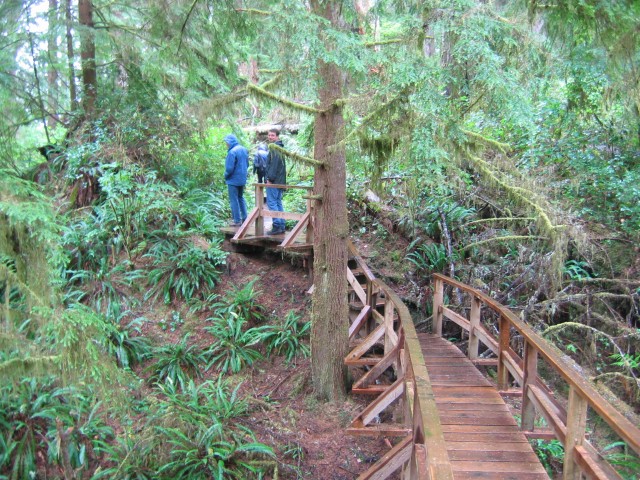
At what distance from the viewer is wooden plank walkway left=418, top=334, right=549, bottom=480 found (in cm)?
404

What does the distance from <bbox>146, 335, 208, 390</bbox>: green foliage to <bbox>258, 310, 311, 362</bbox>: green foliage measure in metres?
1.12

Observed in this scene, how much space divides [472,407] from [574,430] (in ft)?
5.77

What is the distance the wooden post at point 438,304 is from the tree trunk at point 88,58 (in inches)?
338

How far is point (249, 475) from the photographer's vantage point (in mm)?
6070

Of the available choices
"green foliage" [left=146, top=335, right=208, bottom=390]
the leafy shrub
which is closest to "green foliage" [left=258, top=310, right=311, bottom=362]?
A: "green foliage" [left=146, top=335, right=208, bottom=390]

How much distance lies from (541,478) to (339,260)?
385 cm

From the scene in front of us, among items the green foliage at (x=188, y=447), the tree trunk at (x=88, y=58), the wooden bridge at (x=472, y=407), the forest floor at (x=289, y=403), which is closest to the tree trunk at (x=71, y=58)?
the tree trunk at (x=88, y=58)

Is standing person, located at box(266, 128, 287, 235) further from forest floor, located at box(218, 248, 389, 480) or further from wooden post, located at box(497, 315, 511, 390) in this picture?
wooden post, located at box(497, 315, 511, 390)

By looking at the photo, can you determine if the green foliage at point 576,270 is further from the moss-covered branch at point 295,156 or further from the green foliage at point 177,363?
the green foliage at point 177,363

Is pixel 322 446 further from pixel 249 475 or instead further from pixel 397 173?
pixel 397 173

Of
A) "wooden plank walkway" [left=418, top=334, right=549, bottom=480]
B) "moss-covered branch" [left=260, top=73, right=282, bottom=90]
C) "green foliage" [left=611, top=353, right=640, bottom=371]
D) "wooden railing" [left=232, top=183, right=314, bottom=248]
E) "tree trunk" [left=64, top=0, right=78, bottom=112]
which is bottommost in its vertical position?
"green foliage" [left=611, top=353, right=640, bottom=371]

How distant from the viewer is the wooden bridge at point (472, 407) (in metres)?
3.31

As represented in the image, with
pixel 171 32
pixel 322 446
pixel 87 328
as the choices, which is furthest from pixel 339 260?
pixel 171 32

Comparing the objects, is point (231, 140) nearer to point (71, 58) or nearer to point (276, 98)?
point (276, 98)
